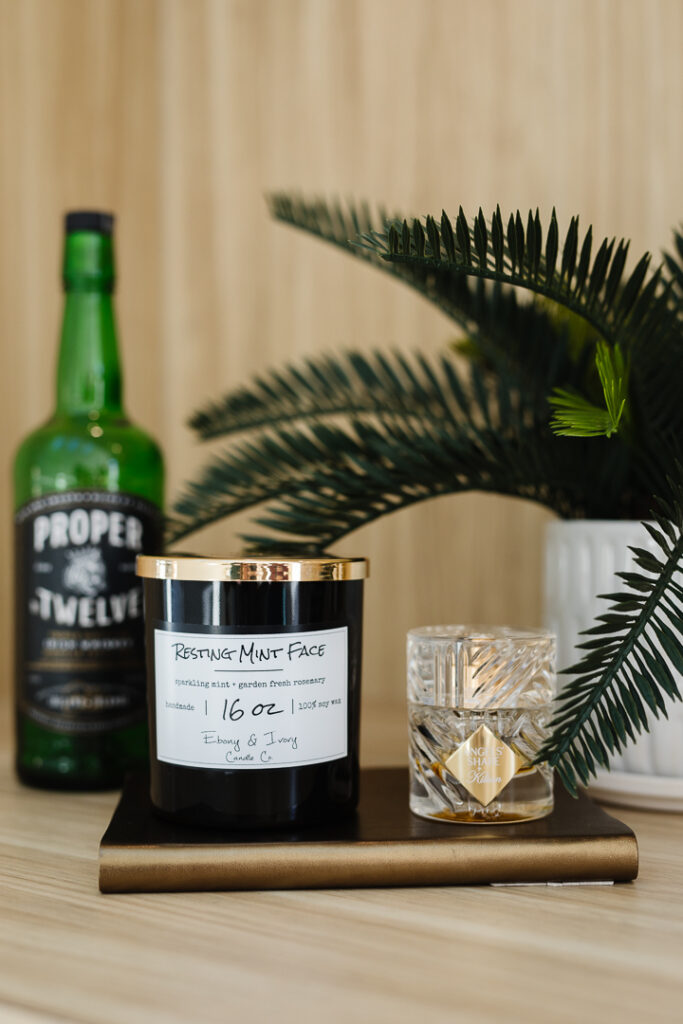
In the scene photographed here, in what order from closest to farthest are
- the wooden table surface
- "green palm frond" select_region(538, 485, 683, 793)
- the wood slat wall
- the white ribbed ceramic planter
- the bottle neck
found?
the wooden table surface, "green palm frond" select_region(538, 485, 683, 793), the white ribbed ceramic planter, the bottle neck, the wood slat wall

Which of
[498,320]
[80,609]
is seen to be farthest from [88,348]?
[498,320]

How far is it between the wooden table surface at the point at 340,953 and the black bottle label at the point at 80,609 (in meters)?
0.17

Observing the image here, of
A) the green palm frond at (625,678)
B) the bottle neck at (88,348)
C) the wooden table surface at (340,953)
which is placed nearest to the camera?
the wooden table surface at (340,953)

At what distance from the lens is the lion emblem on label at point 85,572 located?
2.19 feet

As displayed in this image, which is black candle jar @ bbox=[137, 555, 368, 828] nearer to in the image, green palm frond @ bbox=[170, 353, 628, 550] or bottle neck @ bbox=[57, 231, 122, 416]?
green palm frond @ bbox=[170, 353, 628, 550]

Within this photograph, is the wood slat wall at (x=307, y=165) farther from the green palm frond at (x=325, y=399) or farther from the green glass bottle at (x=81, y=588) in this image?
the green glass bottle at (x=81, y=588)

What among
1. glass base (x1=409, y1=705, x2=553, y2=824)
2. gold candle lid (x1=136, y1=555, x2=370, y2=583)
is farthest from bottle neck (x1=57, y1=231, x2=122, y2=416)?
glass base (x1=409, y1=705, x2=553, y2=824)

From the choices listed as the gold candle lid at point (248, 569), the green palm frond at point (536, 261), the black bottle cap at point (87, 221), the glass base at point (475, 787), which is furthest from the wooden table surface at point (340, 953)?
the black bottle cap at point (87, 221)

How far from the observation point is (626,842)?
0.48m

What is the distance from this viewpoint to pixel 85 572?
0.67 m

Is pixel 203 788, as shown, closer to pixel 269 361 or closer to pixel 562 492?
Answer: pixel 562 492

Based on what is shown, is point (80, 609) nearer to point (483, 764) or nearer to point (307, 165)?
point (483, 764)

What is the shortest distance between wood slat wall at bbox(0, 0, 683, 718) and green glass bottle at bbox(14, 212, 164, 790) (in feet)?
1.13

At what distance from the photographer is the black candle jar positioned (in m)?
0.50
